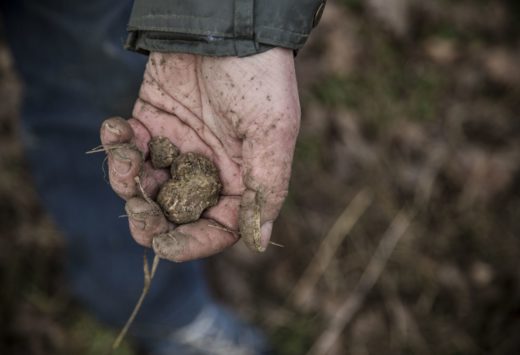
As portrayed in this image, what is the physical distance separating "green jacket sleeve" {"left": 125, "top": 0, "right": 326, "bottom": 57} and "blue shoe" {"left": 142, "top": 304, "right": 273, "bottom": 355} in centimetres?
173

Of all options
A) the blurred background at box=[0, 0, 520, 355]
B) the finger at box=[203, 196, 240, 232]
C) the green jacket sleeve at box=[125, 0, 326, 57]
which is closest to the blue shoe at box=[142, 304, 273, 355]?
the blurred background at box=[0, 0, 520, 355]

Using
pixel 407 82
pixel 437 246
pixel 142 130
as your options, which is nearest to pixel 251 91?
pixel 142 130

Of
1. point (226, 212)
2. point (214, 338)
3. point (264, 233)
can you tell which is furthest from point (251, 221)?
point (214, 338)

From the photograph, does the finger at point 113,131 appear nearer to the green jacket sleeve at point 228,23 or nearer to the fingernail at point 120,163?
the fingernail at point 120,163

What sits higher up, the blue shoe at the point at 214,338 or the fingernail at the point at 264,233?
the fingernail at the point at 264,233

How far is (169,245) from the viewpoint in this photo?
1.58 m

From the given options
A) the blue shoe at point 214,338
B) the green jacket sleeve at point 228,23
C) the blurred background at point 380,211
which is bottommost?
the blue shoe at point 214,338

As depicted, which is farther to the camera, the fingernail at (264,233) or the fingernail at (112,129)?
the fingernail at (264,233)

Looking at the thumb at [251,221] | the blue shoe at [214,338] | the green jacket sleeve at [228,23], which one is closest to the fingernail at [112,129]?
the green jacket sleeve at [228,23]

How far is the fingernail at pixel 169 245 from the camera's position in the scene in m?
1.57

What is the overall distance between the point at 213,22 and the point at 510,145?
99.5 inches

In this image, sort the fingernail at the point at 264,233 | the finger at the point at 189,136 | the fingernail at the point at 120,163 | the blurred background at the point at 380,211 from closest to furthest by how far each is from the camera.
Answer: the fingernail at the point at 120,163
the fingernail at the point at 264,233
the finger at the point at 189,136
the blurred background at the point at 380,211

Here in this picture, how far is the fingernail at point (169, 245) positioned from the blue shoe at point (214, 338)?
55.1 inches

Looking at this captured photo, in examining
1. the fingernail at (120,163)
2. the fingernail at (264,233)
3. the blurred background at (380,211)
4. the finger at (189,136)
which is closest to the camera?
the fingernail at (120,163)
